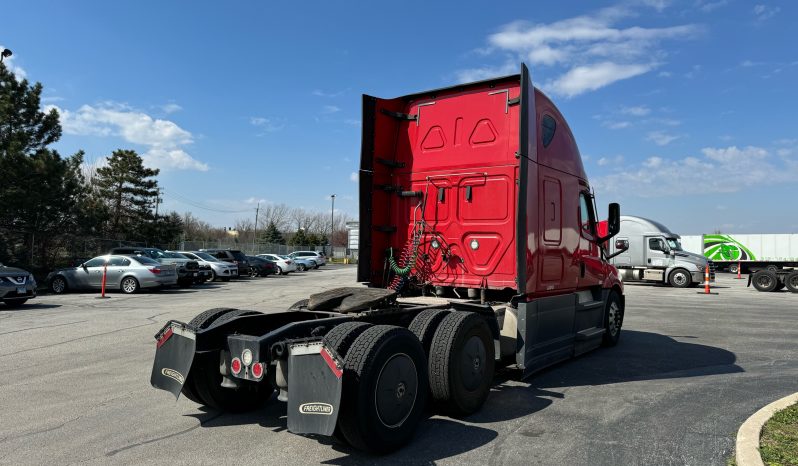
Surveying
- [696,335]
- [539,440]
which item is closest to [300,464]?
[539,440]

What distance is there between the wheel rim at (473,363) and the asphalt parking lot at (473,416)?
0.34 m

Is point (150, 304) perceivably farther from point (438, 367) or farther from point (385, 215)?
point (438, 367)

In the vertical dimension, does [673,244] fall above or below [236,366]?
above

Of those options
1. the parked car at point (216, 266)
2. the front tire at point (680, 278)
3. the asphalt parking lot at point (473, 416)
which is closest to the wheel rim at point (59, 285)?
the parked car at point (216, 266)

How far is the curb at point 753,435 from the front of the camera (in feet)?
12.7

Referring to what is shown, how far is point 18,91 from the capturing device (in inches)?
873

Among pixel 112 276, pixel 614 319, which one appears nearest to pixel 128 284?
pixel 112 276

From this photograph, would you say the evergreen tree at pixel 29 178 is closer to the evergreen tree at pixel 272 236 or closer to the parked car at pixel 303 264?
the parked car at pixel 303 264

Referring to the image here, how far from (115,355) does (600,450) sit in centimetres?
676

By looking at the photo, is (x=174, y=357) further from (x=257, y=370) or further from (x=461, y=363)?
(x=461, y=363)

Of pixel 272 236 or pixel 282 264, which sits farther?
pixel 272 236

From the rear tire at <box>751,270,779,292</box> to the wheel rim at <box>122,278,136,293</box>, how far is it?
2600cm

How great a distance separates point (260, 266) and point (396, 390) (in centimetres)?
2956

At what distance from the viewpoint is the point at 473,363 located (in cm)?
524
